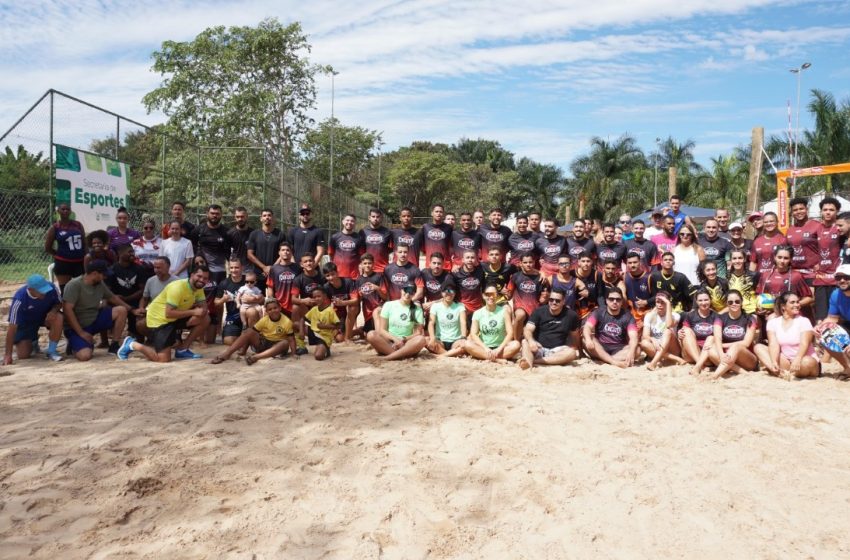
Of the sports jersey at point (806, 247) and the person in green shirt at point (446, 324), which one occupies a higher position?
the sports jersey at point (806, 247)

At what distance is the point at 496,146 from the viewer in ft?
179

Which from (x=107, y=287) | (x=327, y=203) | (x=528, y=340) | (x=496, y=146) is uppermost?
(x=496, y=146)

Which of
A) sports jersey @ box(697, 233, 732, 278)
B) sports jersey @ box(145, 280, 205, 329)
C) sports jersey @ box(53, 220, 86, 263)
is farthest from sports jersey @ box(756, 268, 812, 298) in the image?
sports jersey @ box(53, 220, 86, 263)

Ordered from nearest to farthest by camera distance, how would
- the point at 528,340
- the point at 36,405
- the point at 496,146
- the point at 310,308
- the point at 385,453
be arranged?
the point at 385,453 < the point at 36,405 < the point at 528,340 < the point at 310,308 < the point at 496,146

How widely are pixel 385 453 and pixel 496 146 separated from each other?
171 ft

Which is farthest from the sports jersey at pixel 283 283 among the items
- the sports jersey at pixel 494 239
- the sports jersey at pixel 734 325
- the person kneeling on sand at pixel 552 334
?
the sports jersey at pixel 734 325

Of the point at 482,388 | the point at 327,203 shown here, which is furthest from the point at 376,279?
the point at 327,203

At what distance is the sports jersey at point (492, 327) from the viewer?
7.31 meters

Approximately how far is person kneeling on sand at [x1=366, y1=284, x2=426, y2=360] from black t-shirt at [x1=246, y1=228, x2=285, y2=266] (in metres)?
1.75

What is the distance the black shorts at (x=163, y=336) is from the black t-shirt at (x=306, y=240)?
7.19 ft

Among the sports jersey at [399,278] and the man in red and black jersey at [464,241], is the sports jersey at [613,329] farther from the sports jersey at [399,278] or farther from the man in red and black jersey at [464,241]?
the sports jersey at [399,278]

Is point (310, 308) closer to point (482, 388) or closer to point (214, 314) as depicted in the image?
point (214, 314)

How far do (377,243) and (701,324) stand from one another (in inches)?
162

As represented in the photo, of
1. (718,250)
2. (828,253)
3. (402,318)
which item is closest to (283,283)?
(402,318)
